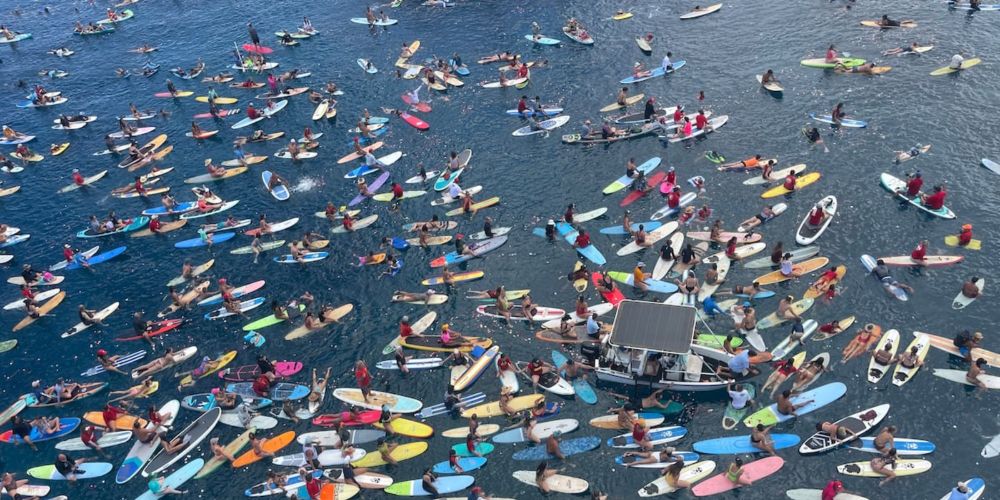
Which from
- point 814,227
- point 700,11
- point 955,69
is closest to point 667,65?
point 700,11

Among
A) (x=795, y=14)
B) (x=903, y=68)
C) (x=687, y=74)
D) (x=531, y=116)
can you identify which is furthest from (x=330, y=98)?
(x=903, y=68)

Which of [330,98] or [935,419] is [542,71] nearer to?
[330,98]

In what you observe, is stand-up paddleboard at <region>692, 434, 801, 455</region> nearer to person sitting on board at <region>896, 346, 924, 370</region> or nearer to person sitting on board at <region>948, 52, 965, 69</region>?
person sitting on board at <region>896, 346, 924, 370</region>

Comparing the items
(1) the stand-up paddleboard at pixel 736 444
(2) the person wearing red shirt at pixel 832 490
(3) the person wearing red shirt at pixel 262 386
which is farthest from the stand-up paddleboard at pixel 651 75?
(3) the person wearing red shirt at pixel 262 386

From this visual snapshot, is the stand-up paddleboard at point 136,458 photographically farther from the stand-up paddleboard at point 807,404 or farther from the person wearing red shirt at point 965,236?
the person wearing red shirt at point 965,236

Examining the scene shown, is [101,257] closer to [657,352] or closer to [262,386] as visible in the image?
→ [262,386]
